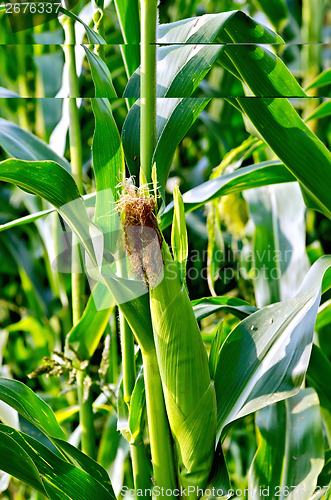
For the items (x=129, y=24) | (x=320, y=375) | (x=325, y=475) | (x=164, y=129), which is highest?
(x=129, y=24)

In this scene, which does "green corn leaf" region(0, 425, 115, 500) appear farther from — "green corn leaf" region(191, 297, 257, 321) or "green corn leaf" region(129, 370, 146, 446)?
"green corn leaf" region(191, 297, 257, 321)

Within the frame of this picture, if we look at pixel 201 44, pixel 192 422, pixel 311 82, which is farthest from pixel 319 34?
pixel 192 422

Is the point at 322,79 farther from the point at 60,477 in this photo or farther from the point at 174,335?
the point at 60,477

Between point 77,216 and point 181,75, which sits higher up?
point 181,75

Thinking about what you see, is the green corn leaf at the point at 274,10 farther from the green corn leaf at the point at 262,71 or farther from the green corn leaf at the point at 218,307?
the green corn leaf at the point at 218,307

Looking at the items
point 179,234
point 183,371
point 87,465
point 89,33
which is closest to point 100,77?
point 89,33

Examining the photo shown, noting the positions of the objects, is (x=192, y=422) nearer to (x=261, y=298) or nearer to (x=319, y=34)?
(x=261, y=298)

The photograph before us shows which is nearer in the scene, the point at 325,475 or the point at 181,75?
the point at 181,75
